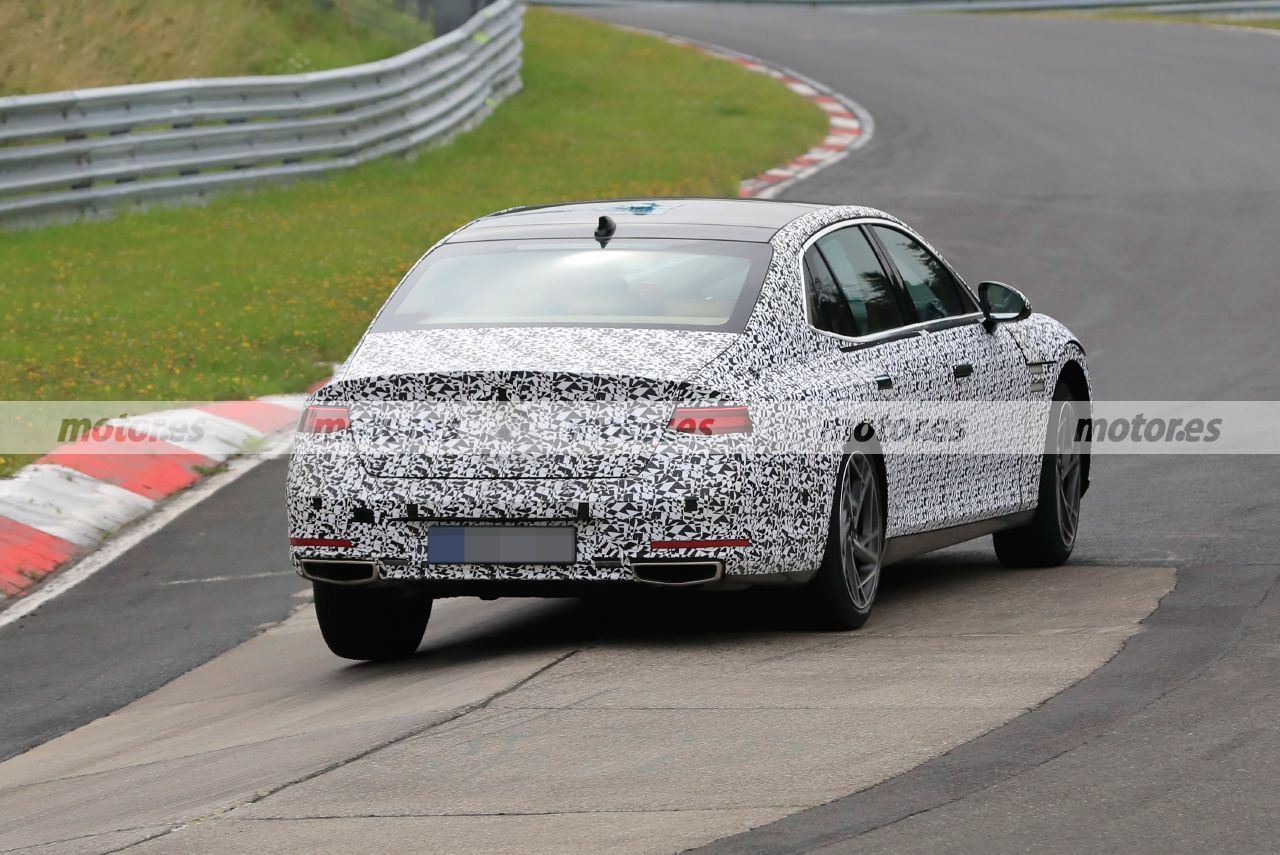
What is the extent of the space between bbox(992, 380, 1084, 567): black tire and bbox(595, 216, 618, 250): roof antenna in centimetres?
237

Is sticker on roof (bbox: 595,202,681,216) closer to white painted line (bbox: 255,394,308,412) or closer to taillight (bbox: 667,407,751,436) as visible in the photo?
taillight (bbox: 667,407,751,436)

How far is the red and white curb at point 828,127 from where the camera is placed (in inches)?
907

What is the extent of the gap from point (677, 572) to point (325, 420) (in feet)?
4.36

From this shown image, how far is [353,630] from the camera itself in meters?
8.19

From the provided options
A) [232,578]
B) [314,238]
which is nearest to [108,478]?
[232,578]

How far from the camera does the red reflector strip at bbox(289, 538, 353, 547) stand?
7.61 metres

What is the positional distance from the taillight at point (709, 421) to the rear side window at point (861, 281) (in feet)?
3.72

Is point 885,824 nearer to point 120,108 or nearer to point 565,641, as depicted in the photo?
point 565,641

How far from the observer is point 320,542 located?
7.66 metres

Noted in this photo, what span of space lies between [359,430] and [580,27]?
3244cm

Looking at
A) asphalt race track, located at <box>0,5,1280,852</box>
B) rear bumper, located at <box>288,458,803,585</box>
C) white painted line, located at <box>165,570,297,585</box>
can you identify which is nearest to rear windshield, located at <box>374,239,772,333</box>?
rear bumper, located at <box>288,458,803,585</box>

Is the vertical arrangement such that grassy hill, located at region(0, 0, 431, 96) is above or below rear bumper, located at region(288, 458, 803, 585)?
above

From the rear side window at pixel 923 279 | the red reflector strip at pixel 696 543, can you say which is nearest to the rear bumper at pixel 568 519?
the red reflector strip at pixel 696 543

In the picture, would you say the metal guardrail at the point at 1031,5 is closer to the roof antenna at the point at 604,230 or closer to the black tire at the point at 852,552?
the roof antenna at the point at 604,230
